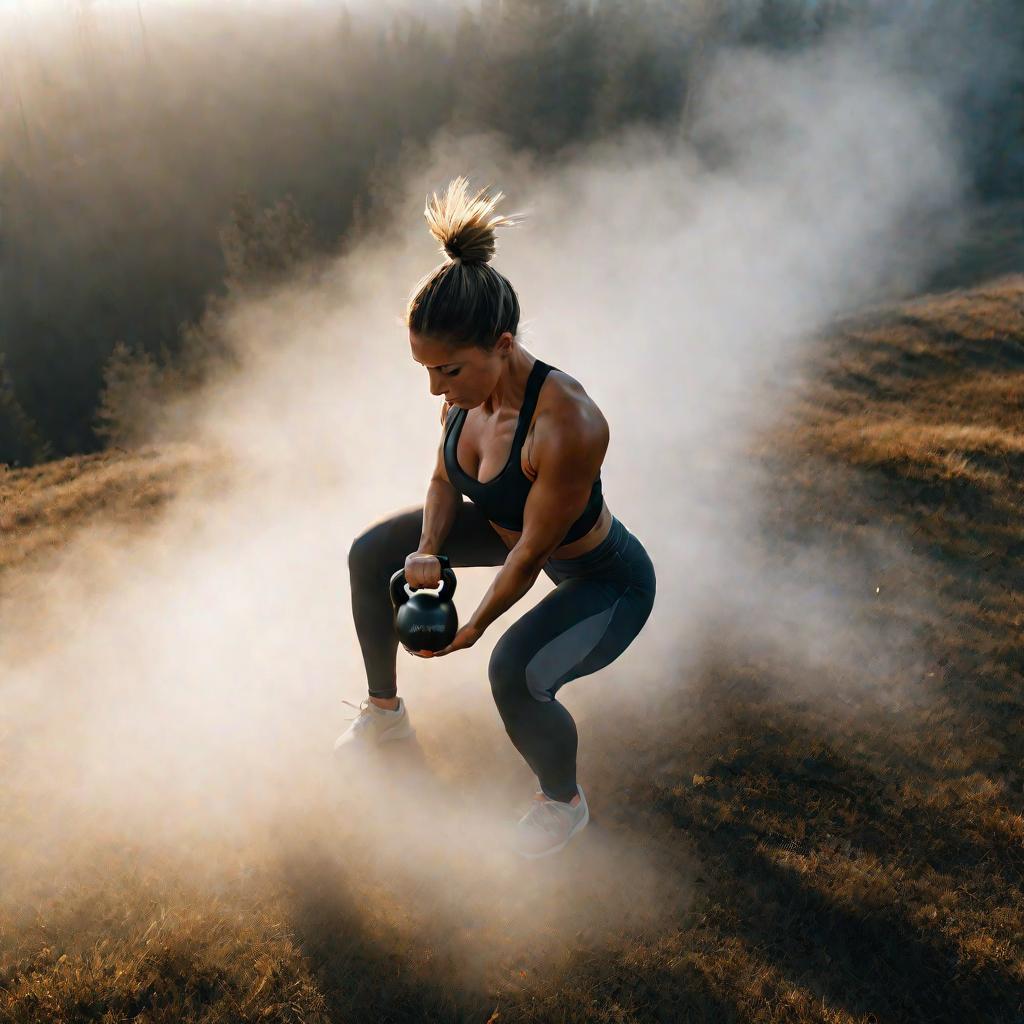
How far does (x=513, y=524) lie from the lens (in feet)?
7.80

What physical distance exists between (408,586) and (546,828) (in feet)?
2.99

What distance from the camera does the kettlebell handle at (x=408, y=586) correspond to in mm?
2289

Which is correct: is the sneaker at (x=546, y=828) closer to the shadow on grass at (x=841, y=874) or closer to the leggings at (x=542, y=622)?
the leggings at (x=542, y=622)

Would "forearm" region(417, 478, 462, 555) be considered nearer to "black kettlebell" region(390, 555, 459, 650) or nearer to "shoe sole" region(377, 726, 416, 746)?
"black kettlebell" region(390, 555, 459, 650)

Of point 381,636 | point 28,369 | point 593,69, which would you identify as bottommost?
point 28,369

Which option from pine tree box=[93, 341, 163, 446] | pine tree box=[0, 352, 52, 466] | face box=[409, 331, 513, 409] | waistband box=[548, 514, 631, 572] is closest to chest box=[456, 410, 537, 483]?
face box=[409, 331, 513, 409]

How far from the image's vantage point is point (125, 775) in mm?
2771

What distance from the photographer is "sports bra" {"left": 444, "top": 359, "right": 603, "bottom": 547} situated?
2.17 meters

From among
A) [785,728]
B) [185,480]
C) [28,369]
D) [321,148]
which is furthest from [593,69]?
[785,728]

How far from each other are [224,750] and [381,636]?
80cm

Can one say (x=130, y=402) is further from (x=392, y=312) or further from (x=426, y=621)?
(x=426, y=621)

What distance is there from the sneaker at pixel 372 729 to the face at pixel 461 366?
1.28 meters

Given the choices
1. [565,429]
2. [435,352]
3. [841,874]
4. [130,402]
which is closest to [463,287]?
[435,352]

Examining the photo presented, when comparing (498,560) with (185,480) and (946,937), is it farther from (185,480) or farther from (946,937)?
(185,480)
